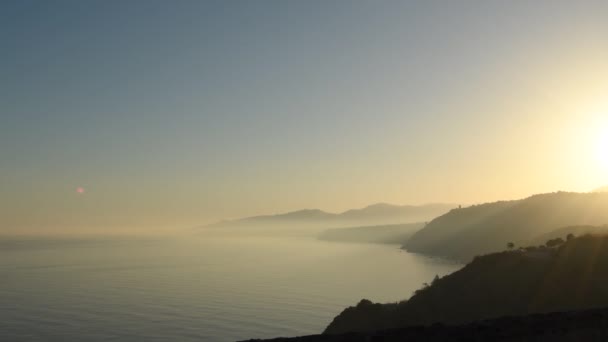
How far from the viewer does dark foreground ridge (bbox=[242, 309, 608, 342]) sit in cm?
2028

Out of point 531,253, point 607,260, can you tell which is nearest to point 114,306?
point 531,253

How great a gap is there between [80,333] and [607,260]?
A: 7513 centimetres

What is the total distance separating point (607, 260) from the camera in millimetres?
42750

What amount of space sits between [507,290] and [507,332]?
26.0 m

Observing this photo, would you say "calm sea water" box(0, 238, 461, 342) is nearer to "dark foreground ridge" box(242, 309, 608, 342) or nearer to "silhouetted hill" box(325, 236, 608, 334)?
"silhouetted hill" box(325, 236, 608, 334)

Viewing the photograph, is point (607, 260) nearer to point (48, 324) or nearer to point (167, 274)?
point (48, 324)

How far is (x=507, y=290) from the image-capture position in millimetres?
44219

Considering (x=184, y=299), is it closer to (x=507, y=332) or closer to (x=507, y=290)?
(x=507, y=290)

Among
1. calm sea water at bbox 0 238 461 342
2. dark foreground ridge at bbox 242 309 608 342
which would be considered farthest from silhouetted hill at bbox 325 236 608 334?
calm sea water at bbox 0 238 461 342

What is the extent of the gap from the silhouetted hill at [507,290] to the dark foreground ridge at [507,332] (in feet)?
59.1

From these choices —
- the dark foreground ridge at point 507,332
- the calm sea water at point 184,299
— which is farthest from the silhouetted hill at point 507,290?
the calm sea water at point 184,299

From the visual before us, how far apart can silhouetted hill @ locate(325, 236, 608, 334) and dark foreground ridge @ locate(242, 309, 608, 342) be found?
1801 centimetres

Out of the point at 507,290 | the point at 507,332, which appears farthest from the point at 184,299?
the point at 507,332

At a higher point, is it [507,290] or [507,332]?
[507,332]
